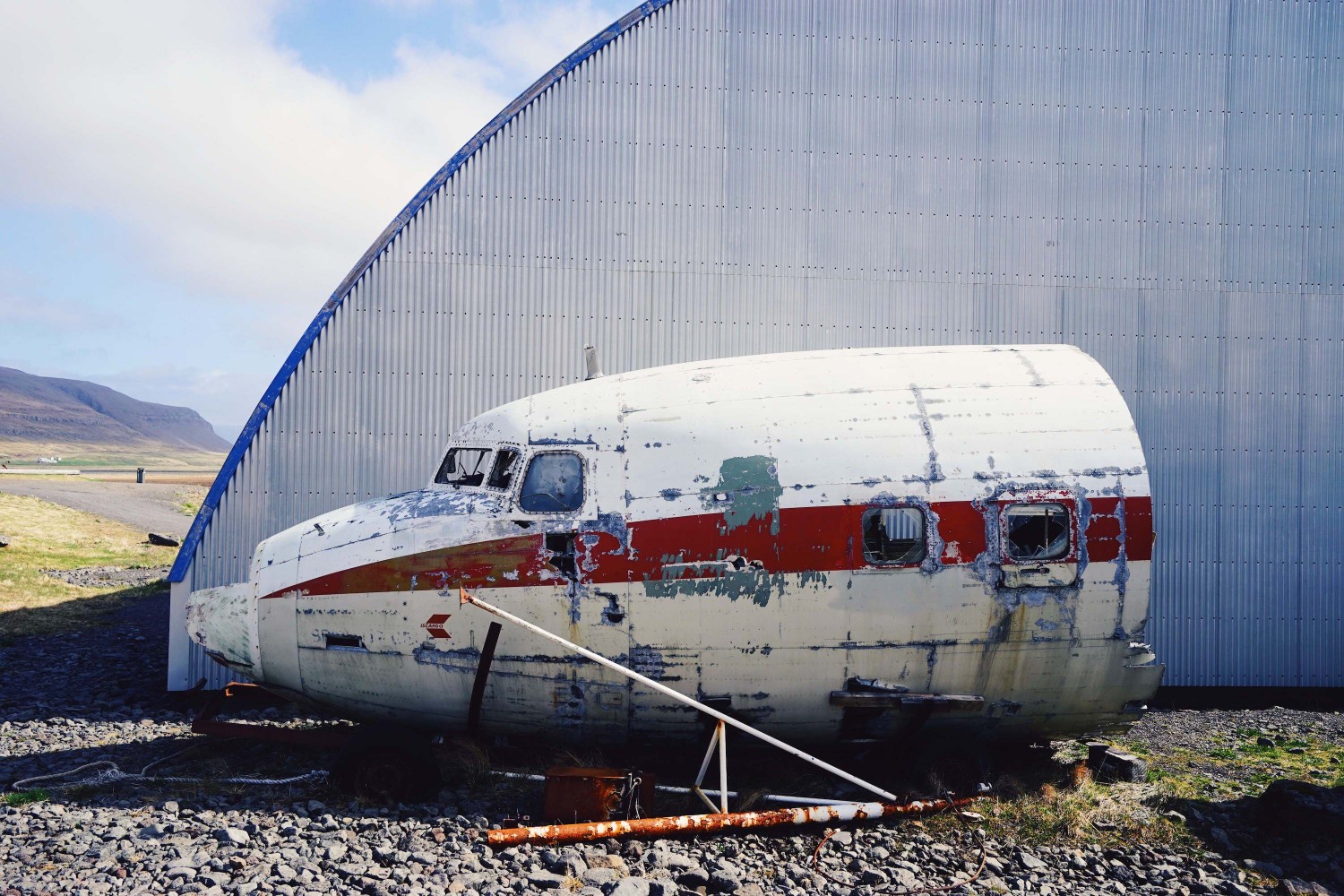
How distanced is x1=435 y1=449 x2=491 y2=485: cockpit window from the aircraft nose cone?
222cm

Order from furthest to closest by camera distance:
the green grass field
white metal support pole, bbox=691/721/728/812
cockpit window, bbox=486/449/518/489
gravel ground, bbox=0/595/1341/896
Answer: the green grass field
cockpit window, bbox=486/449/518/489
white metal support pole, bbox=691/721/728/812
gravel ground, bbox=0/595/1341/896

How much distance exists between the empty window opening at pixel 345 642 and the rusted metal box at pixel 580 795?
2239 millimetres

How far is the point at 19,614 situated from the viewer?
53.2 feet

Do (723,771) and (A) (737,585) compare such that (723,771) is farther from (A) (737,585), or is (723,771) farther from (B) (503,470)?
(B) (503,470)

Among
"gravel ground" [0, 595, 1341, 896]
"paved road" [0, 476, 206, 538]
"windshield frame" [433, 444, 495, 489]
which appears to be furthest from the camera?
"paved road" [0, 476, 206, 538]

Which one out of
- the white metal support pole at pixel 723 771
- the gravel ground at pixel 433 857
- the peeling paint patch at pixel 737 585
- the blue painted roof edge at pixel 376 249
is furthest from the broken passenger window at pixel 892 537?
the blue painted roof edge at pixel 376 249

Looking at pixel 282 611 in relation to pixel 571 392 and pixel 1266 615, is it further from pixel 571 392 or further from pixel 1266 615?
pixel 1266 615

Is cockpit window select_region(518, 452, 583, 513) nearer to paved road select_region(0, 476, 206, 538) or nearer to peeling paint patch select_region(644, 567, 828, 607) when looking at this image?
peeling paint patch select_region(644, 567, 828, 607)

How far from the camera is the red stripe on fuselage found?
25.2 ft

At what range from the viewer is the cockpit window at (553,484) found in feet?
26.1

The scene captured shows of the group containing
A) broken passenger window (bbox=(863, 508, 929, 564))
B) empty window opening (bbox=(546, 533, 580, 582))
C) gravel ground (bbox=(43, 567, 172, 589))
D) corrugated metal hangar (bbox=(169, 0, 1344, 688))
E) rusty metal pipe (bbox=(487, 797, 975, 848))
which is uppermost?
corrugated metal hangar (bbox=(169, 0, 1344, 688))

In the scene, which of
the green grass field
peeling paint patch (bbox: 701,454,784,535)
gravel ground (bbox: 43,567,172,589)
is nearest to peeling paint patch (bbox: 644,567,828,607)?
peeling paint patch (bbox: 701,454,784,535)

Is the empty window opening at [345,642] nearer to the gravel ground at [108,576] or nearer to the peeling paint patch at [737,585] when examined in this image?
the peeling paint patch at [737,585]

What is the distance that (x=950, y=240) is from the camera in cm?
1293
